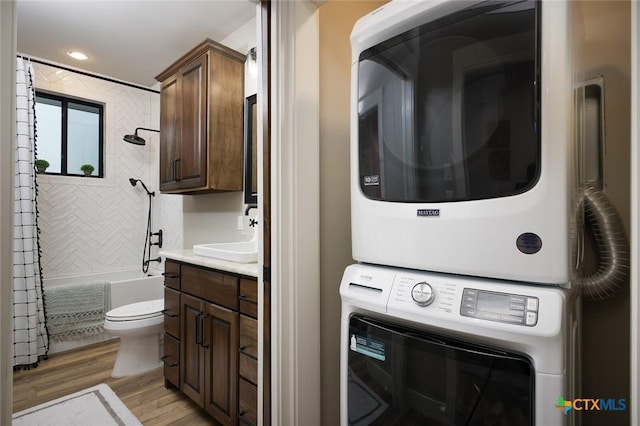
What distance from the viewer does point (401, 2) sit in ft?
3.02

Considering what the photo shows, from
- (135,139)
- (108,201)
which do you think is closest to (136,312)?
(108,201)

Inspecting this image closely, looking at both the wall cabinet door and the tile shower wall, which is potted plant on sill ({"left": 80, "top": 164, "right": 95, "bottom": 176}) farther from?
the wall cabinet door

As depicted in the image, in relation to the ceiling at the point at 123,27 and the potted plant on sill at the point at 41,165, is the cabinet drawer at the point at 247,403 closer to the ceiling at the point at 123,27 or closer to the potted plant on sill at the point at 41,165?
the ceiling at the point at 123,27

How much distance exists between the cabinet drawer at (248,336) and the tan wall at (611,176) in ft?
4.16

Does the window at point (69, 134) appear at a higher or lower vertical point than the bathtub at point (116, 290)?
higher

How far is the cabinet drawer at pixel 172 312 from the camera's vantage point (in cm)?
198

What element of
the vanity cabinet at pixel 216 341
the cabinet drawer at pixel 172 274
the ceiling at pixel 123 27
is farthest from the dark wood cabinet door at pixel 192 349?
the ceiling at pixel 123 27

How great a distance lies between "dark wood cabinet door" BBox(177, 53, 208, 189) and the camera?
2225 millimetres

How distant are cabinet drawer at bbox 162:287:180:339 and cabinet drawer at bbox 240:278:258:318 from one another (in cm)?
71

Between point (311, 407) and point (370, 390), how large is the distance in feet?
1.44

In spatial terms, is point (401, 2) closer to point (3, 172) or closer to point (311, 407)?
point (3, 172)

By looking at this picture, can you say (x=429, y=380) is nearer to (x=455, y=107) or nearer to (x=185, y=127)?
(x=455, y=107)

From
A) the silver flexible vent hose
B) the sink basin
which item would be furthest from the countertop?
the silver flexible vent hose

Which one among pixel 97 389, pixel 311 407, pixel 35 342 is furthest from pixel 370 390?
pixel 35 342
